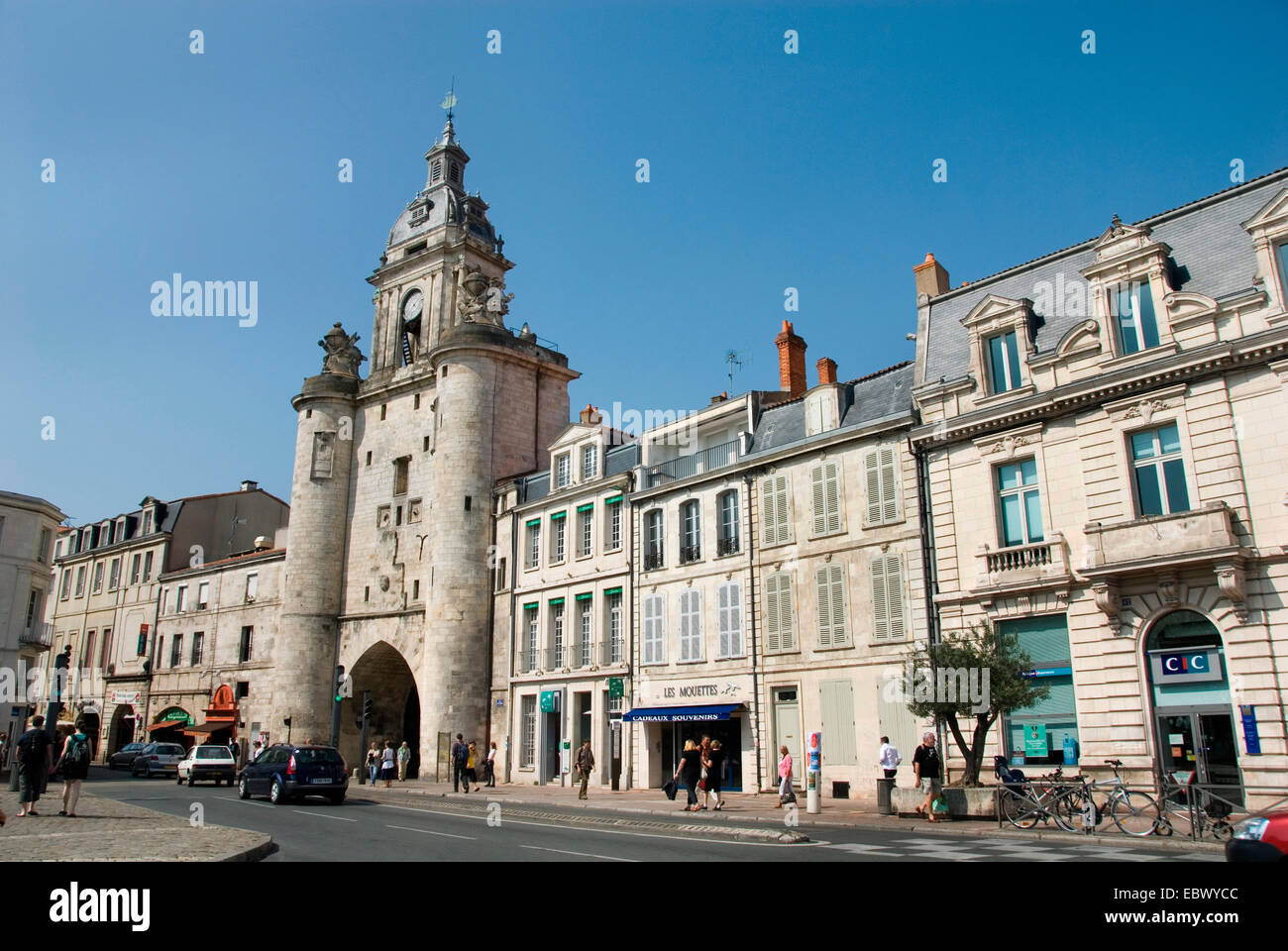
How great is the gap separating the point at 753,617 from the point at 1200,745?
11.1 meters

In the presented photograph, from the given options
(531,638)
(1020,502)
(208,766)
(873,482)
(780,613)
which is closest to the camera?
(1020,502)

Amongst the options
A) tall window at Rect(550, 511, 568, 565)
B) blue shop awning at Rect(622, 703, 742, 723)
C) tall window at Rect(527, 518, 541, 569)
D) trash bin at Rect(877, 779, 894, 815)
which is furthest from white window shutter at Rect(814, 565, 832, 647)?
tall window at Rect(527, 518, 541, 569)

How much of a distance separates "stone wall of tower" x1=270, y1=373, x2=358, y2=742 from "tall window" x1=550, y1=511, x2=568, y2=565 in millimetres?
13496

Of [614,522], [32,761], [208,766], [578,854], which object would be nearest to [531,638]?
[614,522]

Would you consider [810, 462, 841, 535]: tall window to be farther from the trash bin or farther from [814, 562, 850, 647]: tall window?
the trash bin

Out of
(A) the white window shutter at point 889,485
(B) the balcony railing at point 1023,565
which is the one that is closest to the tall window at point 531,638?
(A) the white window shutter at point 889,485

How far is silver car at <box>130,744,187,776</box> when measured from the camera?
121ft

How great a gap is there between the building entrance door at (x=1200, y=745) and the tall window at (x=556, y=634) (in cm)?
1914

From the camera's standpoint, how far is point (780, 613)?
2478 centimetres

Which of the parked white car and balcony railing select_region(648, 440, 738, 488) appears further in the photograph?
the parked white car

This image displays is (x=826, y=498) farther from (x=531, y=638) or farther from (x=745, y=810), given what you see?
(x=531, y=638)

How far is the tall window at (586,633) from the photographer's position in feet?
101

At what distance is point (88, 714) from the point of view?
55969 mm

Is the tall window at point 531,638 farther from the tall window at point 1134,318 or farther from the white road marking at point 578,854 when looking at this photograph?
the tall window at point 1134,318
